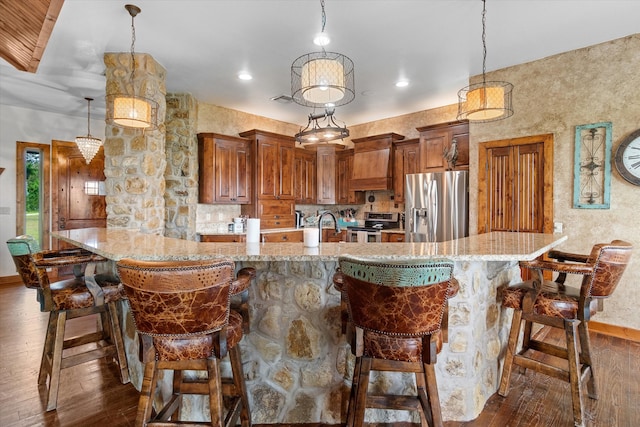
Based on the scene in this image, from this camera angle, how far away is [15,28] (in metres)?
2.54

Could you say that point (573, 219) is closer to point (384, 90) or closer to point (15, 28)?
point (384, 90)

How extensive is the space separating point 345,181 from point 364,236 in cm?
131

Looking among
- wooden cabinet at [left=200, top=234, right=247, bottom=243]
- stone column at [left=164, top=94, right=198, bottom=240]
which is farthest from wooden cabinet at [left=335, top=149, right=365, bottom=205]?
stone column at [left=164, top=94, right=198, bottom=240]

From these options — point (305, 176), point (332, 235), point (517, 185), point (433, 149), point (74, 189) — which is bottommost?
point (332, 235)

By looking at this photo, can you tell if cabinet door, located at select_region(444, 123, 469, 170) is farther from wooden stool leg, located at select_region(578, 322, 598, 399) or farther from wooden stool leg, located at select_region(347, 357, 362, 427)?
wooden stool leg, located at select_region(347, 357, 362, 427)

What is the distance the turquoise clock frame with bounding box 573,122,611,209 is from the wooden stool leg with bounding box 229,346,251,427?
3687 mm

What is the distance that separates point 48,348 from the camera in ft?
7.40

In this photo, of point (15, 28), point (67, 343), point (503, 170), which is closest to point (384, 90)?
point (503, 170)

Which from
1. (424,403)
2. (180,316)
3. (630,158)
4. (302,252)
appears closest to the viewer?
(180,316)

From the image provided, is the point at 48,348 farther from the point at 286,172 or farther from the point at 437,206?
the point at 437,206

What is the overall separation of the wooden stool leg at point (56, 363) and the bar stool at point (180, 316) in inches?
42.0

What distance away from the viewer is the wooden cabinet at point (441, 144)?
4.72 m

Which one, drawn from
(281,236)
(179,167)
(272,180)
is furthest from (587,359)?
(179,167)

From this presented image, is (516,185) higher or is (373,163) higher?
(373,163)
